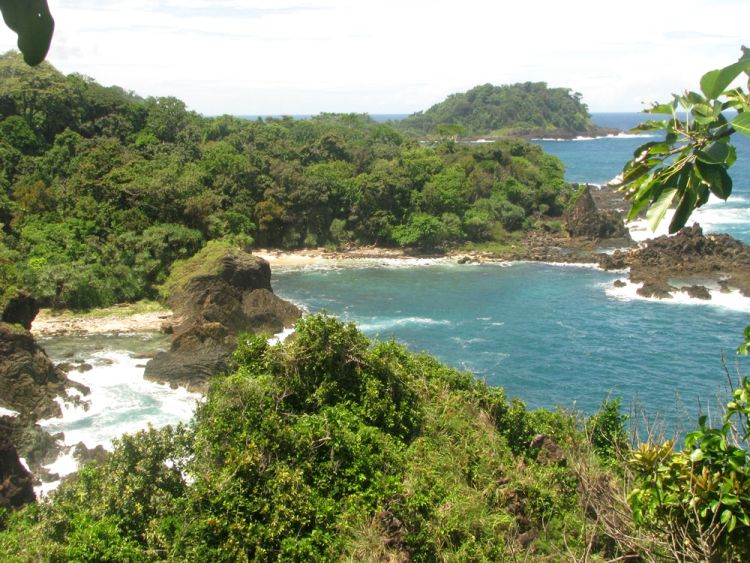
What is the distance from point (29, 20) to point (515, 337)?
26006mm

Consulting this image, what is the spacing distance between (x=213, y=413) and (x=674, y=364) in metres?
18.2

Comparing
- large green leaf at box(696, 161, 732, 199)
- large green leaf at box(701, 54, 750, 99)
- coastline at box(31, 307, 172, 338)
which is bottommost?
coastline at box(31, 307, 172, 338)

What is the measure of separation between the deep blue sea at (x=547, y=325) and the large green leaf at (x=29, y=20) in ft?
56.1

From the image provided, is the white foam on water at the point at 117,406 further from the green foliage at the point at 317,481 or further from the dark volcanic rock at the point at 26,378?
the green foliage at the point at 317,481

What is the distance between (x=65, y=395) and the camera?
62.7 feet

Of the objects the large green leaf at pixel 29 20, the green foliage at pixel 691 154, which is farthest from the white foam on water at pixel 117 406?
the large green leaf at pixel 29 20

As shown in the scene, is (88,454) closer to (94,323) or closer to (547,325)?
(94,323)

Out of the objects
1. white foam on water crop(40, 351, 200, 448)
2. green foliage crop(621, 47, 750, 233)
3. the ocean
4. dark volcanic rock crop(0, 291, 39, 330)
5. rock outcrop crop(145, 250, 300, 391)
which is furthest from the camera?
dark volcanic rock crop(0, 291, 39, 330)

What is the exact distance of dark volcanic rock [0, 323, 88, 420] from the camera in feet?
59.4

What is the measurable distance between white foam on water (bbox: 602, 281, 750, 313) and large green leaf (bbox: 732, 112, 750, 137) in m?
31.1

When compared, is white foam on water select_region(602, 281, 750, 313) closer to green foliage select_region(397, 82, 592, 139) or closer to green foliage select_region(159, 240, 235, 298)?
green foliage select_region(159, 240, 235, 298)

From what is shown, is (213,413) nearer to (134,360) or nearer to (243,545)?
(243,545)

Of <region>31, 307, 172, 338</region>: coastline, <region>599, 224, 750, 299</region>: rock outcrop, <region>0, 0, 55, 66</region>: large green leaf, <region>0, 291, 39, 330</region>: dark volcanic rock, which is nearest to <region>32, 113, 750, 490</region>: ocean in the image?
<region>31, 307, 172, 338</region>: coastline

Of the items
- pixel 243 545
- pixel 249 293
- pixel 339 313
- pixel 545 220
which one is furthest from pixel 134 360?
pixel 545 220
